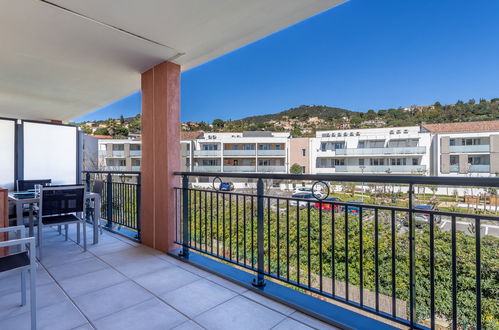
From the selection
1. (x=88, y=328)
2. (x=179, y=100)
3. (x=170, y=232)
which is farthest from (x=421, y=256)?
(x=88, y=328)

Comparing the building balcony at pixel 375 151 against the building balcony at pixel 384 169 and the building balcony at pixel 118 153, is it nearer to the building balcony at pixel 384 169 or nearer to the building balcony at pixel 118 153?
the building balcony at pixel 384 169

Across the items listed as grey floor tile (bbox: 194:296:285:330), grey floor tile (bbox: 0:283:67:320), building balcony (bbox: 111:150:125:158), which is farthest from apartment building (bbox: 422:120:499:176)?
building balcony (bbox: 111:150:125:158)

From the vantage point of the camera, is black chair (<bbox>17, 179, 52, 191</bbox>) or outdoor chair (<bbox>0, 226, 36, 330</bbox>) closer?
outdoor chair (<bbox>0, 226, 36, 330</bbox>)

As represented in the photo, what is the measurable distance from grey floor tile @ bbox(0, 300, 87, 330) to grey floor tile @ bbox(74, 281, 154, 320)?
6cm

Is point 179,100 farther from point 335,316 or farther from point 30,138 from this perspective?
point 30,138

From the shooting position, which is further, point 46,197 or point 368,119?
point 368,119

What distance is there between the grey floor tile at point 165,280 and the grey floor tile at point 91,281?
0.23 meters

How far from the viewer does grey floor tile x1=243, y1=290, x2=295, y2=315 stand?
6.14 feet

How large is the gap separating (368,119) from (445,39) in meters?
10.4

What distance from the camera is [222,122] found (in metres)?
17.0

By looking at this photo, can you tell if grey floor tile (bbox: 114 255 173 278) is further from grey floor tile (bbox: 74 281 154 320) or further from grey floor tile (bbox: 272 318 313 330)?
grey floor tile (bbox: 272 318 313 330)

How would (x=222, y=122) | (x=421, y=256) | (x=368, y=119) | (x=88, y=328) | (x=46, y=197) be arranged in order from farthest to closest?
(x=222, y=122) → (x=368, y=119) → (x=421, y=256) → (x=46, y=197) → (x=88, y=328)

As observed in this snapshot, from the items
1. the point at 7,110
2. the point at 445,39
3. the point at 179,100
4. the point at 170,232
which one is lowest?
the point at 170,232

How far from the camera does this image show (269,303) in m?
1.97
